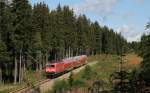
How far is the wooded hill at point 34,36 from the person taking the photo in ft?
234

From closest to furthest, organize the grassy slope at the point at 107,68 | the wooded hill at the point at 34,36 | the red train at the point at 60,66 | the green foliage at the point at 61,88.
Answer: the green foliage at the point at 61,88 < the grassy slope at the point at 107,68 < the wooded hill at the point at 34,36 < the red train at the point at 60,66

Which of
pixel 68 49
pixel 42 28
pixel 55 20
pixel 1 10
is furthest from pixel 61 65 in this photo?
pixel 68 49

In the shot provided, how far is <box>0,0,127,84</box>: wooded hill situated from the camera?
234 ft

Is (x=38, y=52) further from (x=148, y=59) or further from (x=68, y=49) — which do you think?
(x=148, y=59)

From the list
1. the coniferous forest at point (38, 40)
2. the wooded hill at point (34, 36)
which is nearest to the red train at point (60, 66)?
the coniferous forest at point (38, 40)

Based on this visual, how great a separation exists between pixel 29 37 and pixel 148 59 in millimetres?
44483

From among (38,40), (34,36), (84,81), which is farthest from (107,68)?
(84,81)

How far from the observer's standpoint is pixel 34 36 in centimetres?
7844

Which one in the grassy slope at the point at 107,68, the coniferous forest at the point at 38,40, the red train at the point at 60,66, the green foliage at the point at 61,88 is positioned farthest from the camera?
the red train at the point at 60,66

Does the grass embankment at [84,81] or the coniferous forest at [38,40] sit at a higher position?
the coniferous forest at [38,40]

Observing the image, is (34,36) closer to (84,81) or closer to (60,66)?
(60,66)

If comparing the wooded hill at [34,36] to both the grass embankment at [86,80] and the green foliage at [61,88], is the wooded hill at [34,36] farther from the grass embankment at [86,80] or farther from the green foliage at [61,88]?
the green foliage at [61,88]

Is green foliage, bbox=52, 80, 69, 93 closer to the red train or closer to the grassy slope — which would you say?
the grassy slope

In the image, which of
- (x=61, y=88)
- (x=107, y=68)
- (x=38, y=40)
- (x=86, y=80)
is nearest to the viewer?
(x=61, y=88)
